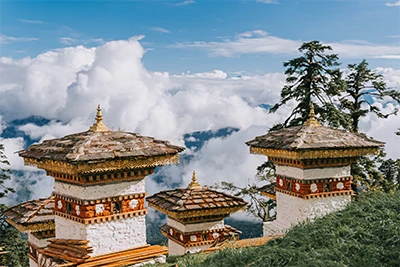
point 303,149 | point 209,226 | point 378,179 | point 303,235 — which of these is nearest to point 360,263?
point 303,235

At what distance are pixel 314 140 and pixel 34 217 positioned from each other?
6291 millimetres

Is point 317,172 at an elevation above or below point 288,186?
above

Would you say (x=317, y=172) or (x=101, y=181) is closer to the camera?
(x=101, y=181)

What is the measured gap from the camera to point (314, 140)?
9406 millimetres

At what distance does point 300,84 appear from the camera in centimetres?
1970

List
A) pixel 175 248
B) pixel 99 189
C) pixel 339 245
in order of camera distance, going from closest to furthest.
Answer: pixel 339 245 < pixel 99 189 < pixel 175 248

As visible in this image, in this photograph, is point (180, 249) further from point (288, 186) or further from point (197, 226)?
point (288, 186)

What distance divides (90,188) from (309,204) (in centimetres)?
461

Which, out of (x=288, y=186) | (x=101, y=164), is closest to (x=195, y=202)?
(x=288, y=186)

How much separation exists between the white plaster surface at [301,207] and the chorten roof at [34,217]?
5.15 m

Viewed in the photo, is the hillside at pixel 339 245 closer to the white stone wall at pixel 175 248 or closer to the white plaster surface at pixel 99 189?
the white plaster surface at pixel 99 189

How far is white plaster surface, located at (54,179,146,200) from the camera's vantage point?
782 centimetres

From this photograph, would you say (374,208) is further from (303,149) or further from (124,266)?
(124,266)

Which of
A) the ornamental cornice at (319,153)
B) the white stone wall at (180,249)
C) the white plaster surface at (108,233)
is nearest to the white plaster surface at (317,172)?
the ornamental cornice at (319,153)
